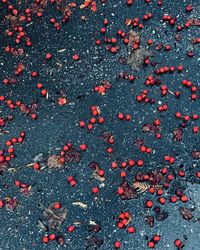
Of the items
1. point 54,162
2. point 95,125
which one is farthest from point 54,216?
point 95,125

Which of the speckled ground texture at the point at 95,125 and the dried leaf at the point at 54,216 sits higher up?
the speckled ground texture at the point at 95,125

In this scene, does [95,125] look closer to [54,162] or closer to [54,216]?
[54,162]

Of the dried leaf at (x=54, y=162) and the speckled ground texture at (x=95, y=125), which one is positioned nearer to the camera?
the speckled ground texture at (x=95, y=125)

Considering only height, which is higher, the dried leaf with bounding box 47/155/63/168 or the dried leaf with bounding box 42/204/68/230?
the dried leaf with bounding box 47/155/63/168

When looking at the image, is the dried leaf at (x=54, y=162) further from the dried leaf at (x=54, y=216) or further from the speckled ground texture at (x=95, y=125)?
the dried leaf at (x=54, y=216)

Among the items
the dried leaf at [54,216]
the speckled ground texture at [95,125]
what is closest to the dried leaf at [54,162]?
the speckled ground texture at [95,125]

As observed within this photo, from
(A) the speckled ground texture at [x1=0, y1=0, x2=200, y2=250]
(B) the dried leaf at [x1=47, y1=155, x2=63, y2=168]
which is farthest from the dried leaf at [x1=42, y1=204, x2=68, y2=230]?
(B) the dried leaf at [x1=47, y1=155, x2=63, y2=168]

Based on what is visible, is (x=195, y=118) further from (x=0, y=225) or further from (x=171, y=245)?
(x=0, y=225)

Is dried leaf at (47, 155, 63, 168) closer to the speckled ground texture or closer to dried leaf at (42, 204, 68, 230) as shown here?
the speckled ground texture
